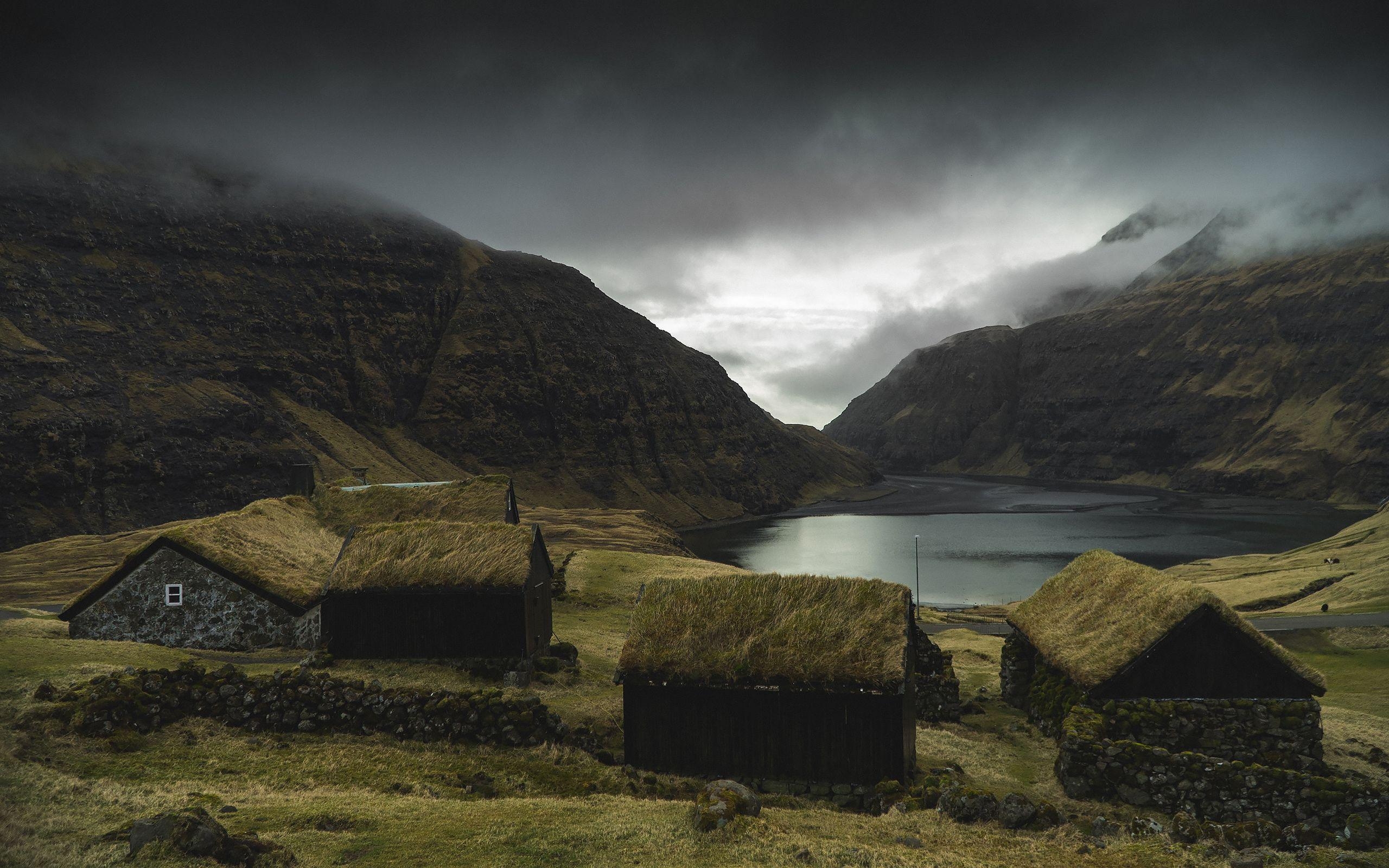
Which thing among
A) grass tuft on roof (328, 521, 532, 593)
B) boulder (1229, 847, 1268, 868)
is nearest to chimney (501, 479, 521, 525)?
grass tuft on roof (328, 521, 532, 593)

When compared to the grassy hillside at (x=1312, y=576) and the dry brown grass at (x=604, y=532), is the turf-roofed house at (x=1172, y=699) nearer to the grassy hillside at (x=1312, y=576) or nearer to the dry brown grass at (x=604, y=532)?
the grassy hillside at (x=1312, y=576)

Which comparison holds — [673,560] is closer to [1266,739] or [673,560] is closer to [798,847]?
[1266,739]

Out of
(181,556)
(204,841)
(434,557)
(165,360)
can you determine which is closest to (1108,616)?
(434,557)

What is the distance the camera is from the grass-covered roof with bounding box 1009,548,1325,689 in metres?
26.1

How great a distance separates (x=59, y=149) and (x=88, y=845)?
215691mm

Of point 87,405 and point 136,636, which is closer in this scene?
point 136,636

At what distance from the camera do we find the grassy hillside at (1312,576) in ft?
203

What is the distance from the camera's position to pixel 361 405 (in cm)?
19088

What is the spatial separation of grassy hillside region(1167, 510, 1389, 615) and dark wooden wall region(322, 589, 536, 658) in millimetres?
60220

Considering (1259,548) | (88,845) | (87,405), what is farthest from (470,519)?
(1259,548)

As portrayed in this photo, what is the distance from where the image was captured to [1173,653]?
2606 centimetres

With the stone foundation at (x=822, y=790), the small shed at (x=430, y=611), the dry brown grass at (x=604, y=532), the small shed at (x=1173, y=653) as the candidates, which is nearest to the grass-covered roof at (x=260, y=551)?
the small shed at (x=430, y=611)

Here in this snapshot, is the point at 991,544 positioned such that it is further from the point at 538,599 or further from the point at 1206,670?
the point at 1206,670

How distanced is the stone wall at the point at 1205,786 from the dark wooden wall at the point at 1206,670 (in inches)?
127
